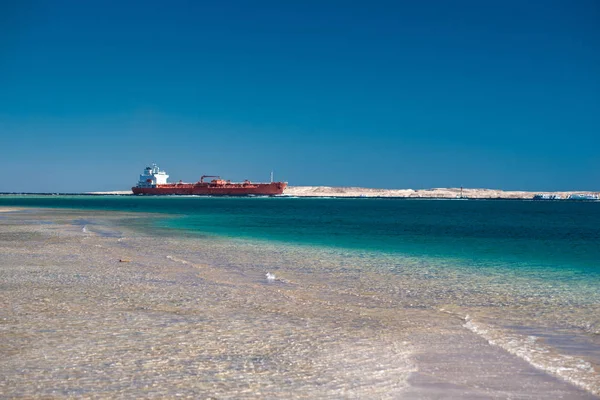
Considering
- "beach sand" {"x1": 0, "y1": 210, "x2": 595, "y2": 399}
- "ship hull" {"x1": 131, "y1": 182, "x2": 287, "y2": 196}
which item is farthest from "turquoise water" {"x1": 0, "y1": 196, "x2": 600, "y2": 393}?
"ship hull" {"x1": 131, "y1": 182, "x2": 287, "y2": 196}

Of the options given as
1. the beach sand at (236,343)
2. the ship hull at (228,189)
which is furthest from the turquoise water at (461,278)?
the ship hull at (228,189)

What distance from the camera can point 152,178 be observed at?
158 m

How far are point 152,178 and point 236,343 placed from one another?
157 meters

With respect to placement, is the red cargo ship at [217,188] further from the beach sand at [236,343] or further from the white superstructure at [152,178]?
the beach sand at [236,343]

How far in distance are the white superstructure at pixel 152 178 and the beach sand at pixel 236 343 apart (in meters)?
149

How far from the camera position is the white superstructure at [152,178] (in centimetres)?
15725

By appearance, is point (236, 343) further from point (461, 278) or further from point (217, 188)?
point (217, 188)

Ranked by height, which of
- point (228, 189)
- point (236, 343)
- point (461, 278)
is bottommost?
point (236, 343)

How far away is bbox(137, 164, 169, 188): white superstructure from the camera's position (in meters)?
157

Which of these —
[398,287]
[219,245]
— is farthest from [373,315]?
[219,245]

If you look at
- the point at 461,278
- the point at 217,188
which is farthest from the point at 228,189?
the point at 461,278

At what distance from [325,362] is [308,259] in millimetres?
11000

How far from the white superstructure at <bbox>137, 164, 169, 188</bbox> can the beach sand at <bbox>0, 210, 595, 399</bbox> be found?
149022 millimetres

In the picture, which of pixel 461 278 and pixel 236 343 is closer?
pixel 236 343
